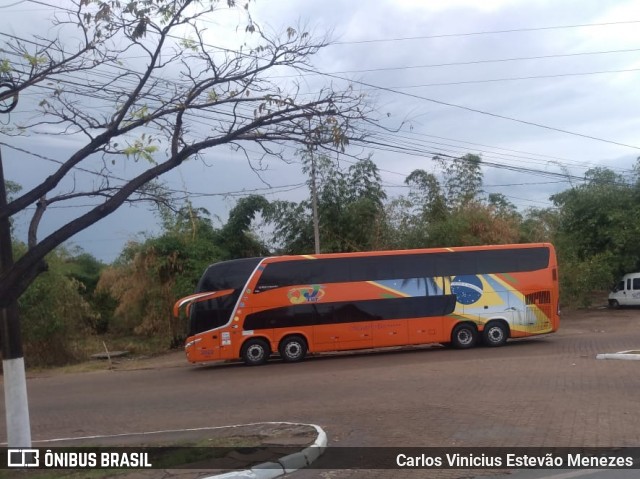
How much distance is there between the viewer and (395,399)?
41.8ft

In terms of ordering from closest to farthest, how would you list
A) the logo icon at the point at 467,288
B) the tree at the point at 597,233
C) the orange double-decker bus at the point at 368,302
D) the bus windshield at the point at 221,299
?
the bus windshield at the point at 221,299 → the orange double-decker bus at the point at 368,302 → the logo icon at the point at 467,288 → the tree at the point at 597,233

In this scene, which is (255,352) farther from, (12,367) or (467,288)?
(12,367)

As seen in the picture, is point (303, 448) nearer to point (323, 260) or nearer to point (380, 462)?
point (380, 462)

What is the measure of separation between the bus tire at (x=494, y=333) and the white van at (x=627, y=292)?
15.7 meters

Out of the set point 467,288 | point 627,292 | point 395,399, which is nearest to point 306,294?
point 467,288

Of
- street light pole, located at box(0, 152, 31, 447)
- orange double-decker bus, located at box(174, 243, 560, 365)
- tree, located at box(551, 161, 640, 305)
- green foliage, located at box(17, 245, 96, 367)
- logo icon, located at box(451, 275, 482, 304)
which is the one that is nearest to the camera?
street light pole, located at box(0, 152, 31, 447)

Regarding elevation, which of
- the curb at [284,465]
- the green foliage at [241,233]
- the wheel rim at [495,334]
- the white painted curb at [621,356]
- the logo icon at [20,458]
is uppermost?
the green foliage at [241,233]

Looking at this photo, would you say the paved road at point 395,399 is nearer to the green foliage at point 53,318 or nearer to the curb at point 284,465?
the curb at point 284,465

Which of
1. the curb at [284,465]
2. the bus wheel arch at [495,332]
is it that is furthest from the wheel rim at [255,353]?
the curb at [284,465]

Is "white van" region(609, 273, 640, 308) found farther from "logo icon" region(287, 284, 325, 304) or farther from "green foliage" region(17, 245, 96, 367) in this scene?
"green foliage" region(17, 245, 96, 367)

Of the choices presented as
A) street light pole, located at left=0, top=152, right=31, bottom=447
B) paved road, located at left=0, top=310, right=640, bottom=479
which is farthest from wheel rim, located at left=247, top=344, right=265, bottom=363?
street light pole, located at left=0, top=152, right=31, bottom=447

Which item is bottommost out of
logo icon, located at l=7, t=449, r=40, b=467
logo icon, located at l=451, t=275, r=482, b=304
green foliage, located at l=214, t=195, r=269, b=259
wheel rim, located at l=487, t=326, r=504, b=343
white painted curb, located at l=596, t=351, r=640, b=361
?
white painted curb, located at l=596, t=351, r=640, b=361

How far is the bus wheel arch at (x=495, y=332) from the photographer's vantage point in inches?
936

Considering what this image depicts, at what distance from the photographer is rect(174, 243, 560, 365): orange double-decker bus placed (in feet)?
71.9
